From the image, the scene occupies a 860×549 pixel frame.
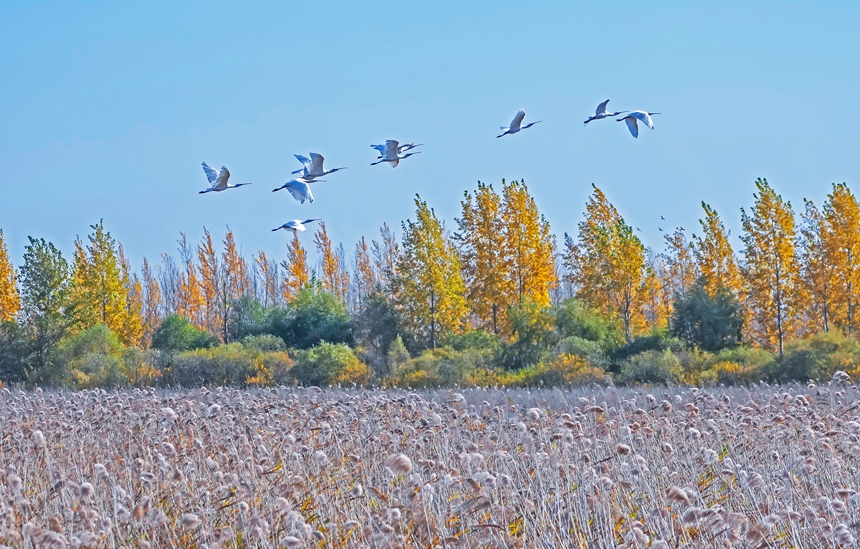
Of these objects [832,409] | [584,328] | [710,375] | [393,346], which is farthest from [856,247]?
[832,409]

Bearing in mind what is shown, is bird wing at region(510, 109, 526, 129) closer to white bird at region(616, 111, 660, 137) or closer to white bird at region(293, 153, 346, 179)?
white bird at region(616, 111, 660, 137)

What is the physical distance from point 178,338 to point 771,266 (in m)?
19.8

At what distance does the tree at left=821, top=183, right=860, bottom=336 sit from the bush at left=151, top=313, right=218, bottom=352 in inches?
814

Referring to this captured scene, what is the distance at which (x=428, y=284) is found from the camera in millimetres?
34781

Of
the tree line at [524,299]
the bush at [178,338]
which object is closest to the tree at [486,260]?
the tree line at [524,299]

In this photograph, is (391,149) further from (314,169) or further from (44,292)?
(44,292)

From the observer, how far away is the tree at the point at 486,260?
36250mm

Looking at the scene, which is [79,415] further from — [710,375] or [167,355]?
[167,355]

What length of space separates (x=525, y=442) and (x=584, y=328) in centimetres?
2305

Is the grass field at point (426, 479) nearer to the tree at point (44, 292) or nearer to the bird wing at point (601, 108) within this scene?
the bird wing at point (601, 108)

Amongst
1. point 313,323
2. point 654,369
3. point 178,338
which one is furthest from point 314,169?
point 178,338

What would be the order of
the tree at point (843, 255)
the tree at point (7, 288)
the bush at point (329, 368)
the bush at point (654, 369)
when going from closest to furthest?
1. the bush at point (654, 369)
2. the bush at point (329, 368)
3. the tree at point (843, 255)
4. the tree at point (7, 288)

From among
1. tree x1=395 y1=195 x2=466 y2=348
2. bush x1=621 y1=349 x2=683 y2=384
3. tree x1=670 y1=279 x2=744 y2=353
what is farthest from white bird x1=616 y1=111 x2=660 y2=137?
tree x1=395 y1=195 x2=466 y2=348

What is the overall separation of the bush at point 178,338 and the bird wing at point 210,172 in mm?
23940
